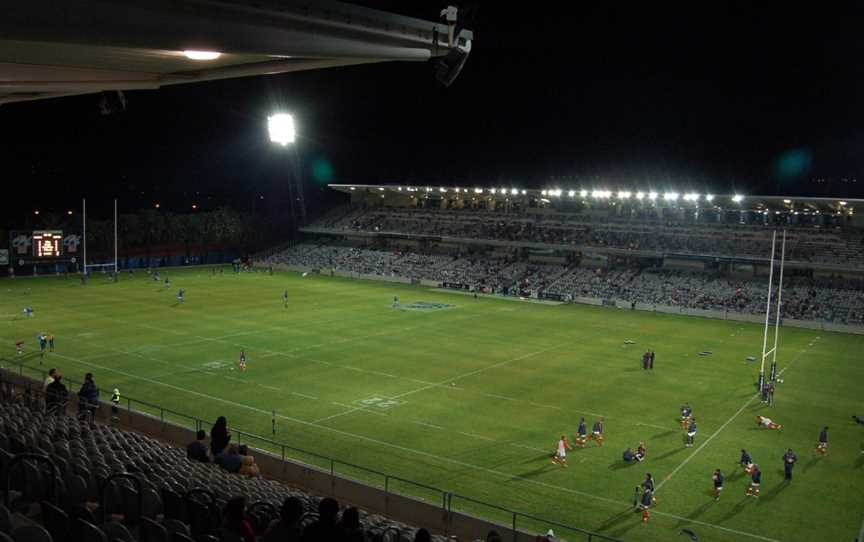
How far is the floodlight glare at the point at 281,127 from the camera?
7494cm

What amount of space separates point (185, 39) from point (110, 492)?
616 cm

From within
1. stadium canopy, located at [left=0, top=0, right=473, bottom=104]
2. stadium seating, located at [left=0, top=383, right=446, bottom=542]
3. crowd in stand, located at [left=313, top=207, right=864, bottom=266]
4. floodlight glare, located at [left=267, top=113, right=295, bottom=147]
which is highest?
floodlight glare, located at [left=267, top=113, right=295, bottom=147]

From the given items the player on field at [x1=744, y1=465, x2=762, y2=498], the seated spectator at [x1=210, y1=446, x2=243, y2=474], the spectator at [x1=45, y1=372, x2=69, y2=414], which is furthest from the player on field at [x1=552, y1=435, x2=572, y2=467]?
the spectator at [x1=45, y1=372, x2=69, y2=414]

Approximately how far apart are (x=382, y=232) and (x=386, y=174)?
27.4 ft

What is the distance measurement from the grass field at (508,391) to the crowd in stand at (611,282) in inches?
191

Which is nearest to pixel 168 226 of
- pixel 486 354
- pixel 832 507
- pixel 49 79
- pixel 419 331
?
pixel 419 331

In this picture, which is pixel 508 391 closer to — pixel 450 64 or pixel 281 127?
pixel 450 64

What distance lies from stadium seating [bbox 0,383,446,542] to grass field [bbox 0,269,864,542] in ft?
30.9

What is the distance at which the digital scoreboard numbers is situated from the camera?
61.6 metres

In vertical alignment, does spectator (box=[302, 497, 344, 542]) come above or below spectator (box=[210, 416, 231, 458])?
above

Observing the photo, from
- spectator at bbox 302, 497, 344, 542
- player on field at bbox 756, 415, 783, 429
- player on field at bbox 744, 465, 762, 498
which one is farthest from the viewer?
player on field at bbox 756, 415, 783, 429

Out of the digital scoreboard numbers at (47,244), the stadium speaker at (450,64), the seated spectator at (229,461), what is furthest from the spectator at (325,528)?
Answer: the digital scoreboard numbers at (47,244)

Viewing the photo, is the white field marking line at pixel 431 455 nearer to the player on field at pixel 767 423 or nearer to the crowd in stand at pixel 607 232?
the player on field at pixel 767 423

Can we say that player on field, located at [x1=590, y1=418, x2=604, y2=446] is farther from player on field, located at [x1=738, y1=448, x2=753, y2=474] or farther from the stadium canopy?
the stadium canopy
